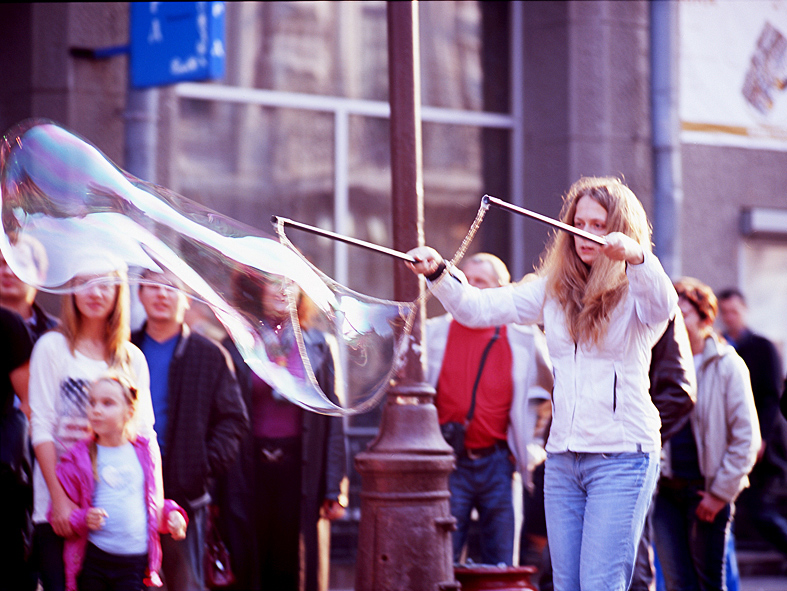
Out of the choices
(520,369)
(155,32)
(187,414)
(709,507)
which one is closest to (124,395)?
(187,414)

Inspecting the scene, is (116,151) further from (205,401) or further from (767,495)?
(767,495)

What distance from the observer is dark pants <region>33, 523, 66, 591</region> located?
4.23m

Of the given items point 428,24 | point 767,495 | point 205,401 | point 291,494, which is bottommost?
point 767,495

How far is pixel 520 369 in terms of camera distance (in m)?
5.82

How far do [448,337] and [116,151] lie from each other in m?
3.05

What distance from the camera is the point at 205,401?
5.14m

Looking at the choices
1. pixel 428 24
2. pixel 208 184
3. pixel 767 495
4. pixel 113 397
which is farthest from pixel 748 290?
pixel 113 397

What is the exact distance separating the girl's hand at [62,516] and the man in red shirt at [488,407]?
2.08 meters

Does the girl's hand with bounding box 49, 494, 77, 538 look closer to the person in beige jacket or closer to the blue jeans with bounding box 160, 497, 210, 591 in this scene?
the blue jeans with bounding box 160, 497, 210, 591

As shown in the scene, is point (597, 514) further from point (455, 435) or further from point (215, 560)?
point (215, 560)

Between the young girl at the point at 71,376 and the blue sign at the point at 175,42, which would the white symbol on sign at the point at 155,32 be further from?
the young girl at the point at 71,376

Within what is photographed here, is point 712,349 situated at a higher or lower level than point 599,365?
lower

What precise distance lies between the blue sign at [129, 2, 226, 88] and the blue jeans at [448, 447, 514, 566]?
110 inches

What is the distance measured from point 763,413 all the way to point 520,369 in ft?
7.95
